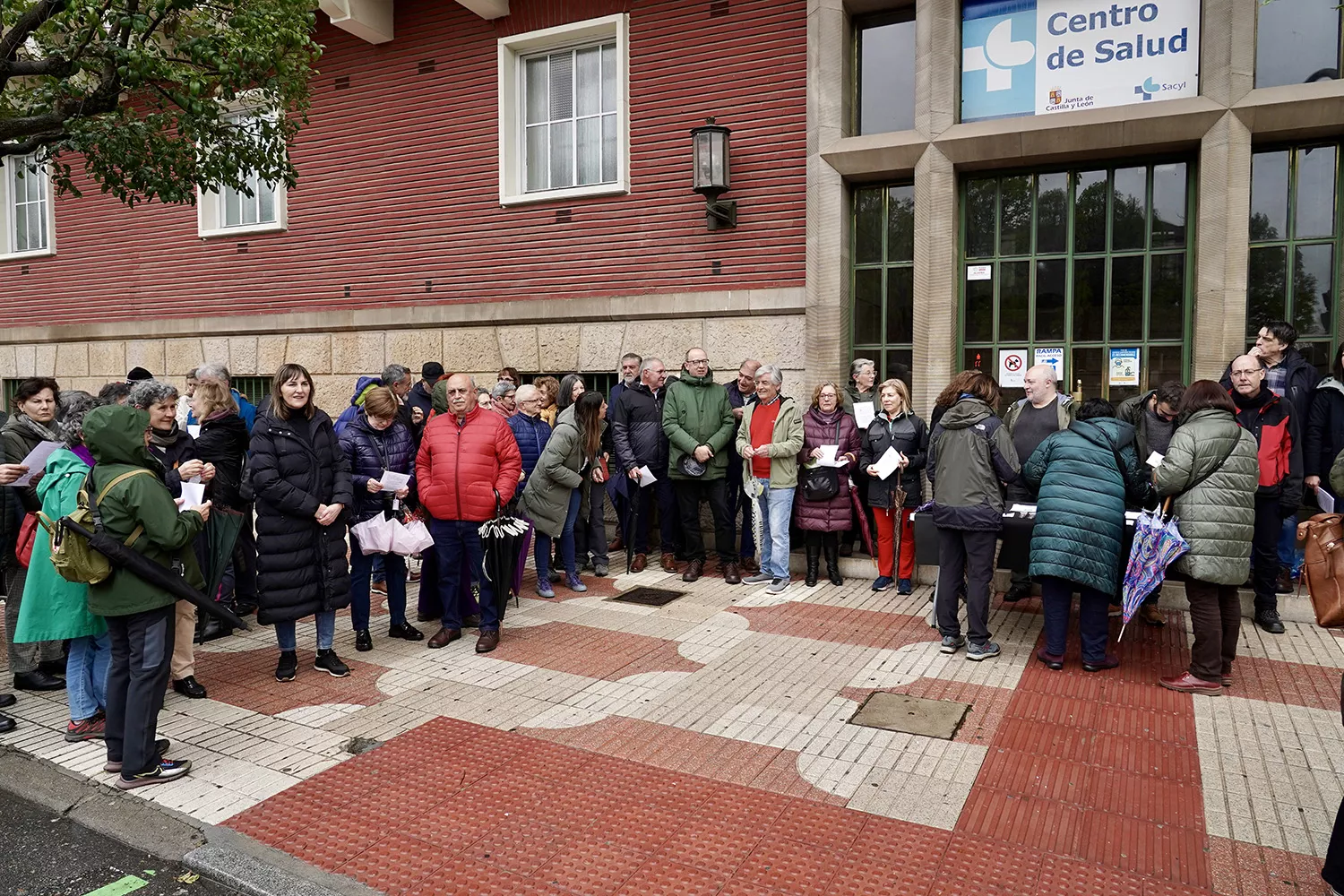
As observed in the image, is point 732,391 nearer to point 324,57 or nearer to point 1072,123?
point 1072,123

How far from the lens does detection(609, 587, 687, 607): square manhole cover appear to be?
7.78 m

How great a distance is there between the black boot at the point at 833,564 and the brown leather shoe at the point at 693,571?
1.21m

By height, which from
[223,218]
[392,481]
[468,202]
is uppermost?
[223,218]

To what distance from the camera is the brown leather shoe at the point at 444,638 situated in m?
6.58

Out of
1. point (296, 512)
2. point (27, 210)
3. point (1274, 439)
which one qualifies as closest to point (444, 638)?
point (296, 512)

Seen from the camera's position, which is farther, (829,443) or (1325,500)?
(829,443)

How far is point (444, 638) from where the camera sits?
6605 millimetres

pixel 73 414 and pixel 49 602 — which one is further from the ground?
pixel 73 414

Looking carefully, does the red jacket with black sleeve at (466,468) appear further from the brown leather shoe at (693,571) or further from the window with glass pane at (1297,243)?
the window with glass pane at (1297,243)

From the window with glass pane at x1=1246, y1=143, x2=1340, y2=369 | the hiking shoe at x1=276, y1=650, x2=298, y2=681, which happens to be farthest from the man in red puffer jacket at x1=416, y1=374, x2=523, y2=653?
the window with glass pane at x1=1246, y1=143, x2=1340, y2=369

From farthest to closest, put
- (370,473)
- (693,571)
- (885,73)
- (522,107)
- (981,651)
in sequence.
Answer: (522,107) → (885,73) → (693,571) → (370,473) → (981,651)

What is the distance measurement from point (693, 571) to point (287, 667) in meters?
3.80

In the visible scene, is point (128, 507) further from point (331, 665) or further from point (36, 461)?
point (331, 665)

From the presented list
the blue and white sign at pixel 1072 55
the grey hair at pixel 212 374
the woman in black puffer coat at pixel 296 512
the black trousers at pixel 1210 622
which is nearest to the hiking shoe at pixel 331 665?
the woman in black puffer coat at pixel 296 512
